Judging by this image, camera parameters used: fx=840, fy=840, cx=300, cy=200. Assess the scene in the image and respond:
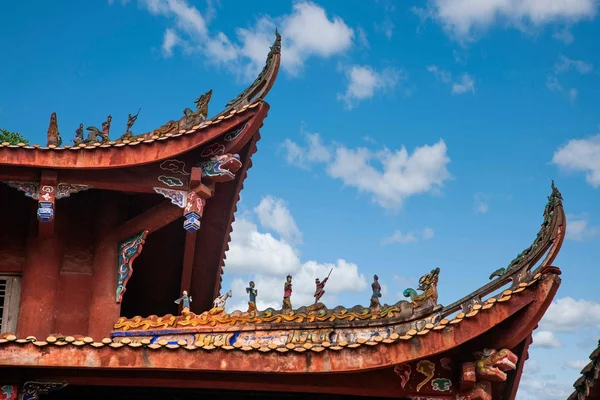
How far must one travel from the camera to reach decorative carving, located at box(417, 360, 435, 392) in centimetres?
970

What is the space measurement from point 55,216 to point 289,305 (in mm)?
4123

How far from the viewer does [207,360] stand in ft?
31.6

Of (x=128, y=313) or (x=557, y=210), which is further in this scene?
(x=128, y=313)

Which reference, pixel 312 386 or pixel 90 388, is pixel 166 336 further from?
pixel 312 386

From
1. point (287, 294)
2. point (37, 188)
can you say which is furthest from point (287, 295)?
point (37, 188)

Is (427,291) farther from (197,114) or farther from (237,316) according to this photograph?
(197,114)

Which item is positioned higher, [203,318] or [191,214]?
[191,214]

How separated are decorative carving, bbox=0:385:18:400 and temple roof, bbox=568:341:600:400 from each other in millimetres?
6350

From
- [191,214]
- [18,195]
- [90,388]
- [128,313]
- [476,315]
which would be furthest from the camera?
[128,313]

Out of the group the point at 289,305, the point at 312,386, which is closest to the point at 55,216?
the point at 289,305

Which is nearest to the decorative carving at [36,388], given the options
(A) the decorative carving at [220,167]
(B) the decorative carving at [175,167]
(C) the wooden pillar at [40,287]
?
(C) the wooden pillar at [40,287]

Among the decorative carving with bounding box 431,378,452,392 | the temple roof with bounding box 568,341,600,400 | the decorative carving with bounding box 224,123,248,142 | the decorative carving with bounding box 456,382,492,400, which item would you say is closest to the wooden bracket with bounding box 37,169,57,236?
the decorative carving with bounding box 224,123,248,142

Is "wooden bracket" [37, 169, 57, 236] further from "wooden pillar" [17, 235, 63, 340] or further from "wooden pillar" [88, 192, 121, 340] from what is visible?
"wooden pillar" [88, 192, 121, 340]

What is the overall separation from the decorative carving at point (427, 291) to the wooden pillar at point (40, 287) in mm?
5318
